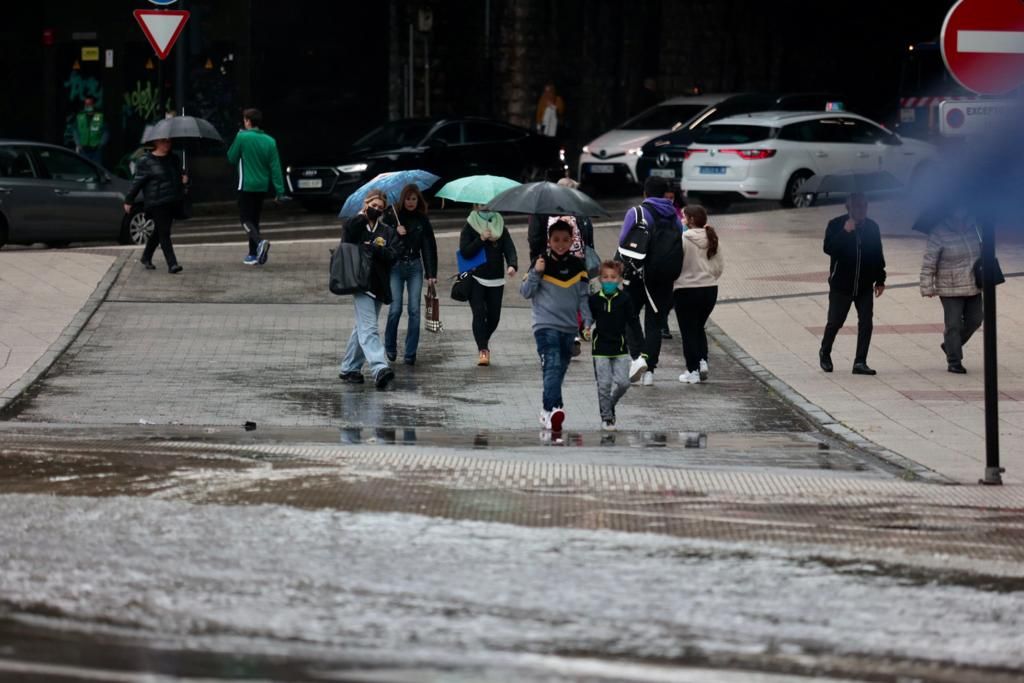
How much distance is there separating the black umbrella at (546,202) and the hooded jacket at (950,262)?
3.51 metres

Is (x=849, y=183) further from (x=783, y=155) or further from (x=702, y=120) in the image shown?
(x=702, y=120)

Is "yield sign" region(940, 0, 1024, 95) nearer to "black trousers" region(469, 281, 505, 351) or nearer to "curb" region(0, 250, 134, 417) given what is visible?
"black trousers" region(469, 281, 505, 351)

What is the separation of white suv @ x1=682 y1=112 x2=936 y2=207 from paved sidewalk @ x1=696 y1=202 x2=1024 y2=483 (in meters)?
2.55

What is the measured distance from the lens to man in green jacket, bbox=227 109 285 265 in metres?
20.2

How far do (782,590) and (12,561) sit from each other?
3.00 metres

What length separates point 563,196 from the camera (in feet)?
43.5

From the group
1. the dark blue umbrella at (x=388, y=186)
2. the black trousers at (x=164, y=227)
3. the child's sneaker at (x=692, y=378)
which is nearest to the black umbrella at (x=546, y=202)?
the dark blue umbrella at (x=388, y=186)

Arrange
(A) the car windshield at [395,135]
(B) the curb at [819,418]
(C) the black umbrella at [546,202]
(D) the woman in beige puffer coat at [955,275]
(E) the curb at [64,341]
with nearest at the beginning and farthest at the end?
1. (B) the curb at [819,418]
2. (C) the black umbrella at [546,202]
3. (E) the curb at [64,341]
4. (D) the woman in beige puffer coat at [955,275]
5. (A) the car windshield at [395,135]

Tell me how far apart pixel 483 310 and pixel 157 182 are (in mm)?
5651

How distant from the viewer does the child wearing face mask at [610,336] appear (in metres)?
12.3

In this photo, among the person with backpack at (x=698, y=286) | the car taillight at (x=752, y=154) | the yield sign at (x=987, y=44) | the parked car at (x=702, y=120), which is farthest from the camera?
the parked car at (x=702, y=120)

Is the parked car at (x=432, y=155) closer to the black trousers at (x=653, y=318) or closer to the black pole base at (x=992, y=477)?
the black trousers at (x=653, y=318)

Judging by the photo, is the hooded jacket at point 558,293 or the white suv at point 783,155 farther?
the white suv at point 783,155

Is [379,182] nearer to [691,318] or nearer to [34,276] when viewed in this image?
[691,318]
